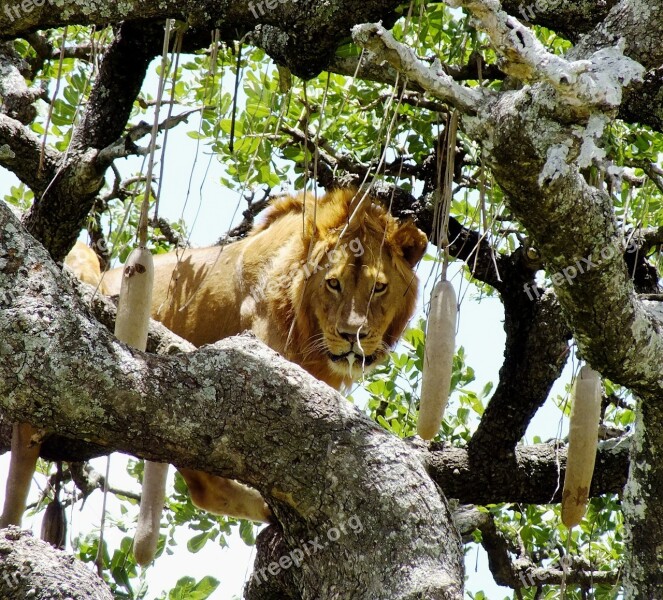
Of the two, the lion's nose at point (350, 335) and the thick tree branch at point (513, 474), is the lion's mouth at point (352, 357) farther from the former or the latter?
the thick tree branch at point (513, 474)

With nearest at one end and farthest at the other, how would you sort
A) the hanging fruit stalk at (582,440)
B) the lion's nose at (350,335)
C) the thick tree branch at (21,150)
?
the hanging fruit stalk at (582,440)
the thick tree branch at (21,150)
the lion's nose at (350,335)

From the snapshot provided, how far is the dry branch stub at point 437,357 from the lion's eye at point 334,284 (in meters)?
2.90

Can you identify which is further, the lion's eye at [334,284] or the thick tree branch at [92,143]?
the lion's eye at [334,284]

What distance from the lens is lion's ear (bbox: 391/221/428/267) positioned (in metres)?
6.12

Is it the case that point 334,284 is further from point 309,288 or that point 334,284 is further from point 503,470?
point 503,470

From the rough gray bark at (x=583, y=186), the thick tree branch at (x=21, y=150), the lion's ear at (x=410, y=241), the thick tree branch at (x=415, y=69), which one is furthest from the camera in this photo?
the lion's ear at (x=410, y=241)

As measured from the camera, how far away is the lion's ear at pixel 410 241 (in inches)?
241

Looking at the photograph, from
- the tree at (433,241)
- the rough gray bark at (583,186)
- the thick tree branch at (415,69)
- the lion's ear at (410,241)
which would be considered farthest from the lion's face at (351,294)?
the thick tree branch at (415,69)

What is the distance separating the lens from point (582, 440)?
3.42m

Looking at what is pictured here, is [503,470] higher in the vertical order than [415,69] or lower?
lower

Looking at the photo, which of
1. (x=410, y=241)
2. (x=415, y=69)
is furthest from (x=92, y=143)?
A: (x=415, y=69)

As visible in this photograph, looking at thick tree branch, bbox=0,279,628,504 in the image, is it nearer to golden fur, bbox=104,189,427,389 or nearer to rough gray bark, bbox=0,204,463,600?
golden fur, bbox=104,189,427,389

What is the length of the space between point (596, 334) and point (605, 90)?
108 centimetres

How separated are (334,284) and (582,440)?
2.77 meters
